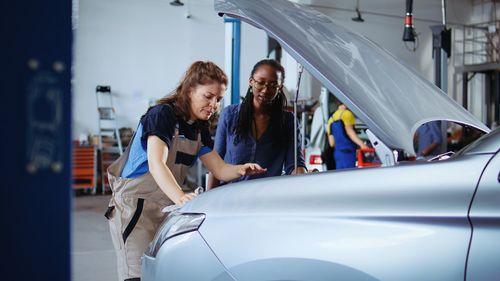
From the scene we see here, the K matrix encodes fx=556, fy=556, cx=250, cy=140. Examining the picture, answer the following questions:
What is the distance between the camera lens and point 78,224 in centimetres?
718

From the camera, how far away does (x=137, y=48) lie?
11.7 meters

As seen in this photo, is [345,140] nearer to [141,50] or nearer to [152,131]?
[152,131]

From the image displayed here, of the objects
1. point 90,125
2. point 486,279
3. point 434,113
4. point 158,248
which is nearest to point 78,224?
point 90,125

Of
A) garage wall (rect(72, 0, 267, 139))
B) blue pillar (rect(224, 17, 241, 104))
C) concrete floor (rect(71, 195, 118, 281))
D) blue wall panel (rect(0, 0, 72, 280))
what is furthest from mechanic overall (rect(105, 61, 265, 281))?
garage wall (rect(72, 0, 267, 139))

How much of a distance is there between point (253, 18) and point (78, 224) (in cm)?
578

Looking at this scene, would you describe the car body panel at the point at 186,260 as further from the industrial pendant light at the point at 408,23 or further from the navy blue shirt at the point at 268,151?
the industrial pendant light at the point at 408,23

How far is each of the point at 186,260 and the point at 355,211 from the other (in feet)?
2.07

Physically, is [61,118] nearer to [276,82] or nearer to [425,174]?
[425,174]

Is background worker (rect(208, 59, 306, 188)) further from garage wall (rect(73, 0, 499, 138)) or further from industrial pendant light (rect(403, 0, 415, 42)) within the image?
garage wall (rect(73, 0, 499, 138))

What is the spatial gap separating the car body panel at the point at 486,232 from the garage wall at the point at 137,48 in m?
10.6

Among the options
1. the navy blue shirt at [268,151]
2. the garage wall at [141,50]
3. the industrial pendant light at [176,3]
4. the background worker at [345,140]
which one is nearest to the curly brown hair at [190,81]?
the navy blue shirt at [268,151]

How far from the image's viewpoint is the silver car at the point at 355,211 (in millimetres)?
1397

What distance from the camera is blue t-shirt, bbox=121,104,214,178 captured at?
2.32 metres

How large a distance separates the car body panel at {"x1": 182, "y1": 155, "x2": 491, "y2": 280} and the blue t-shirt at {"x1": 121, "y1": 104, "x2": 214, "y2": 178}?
2.18ft
